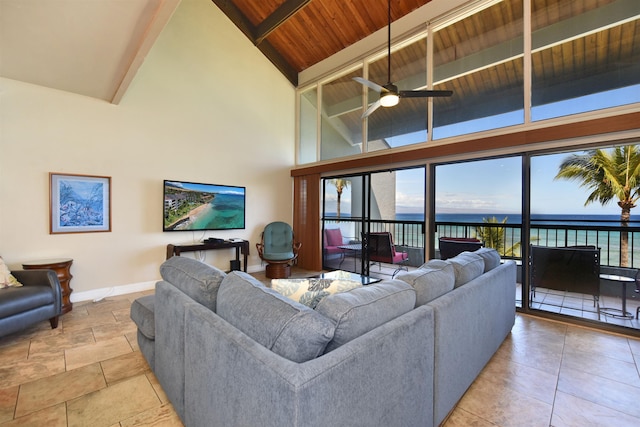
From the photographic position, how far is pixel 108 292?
3.80 metres

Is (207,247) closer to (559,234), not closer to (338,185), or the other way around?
(338,185)

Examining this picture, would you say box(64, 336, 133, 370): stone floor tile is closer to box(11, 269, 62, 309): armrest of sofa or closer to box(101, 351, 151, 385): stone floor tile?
box(101, 351, 151, 385): stone floor tile

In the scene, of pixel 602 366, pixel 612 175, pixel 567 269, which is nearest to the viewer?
pixel 602 366

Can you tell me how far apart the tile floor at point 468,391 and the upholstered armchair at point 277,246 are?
2383 mm

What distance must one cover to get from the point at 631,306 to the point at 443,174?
8.22ft

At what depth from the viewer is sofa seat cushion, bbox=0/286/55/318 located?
2301mm

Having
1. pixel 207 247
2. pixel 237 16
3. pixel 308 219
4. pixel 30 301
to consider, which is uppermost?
pixel 237 16

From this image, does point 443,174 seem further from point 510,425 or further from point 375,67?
point 510,425

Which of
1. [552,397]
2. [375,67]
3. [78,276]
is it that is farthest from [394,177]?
[78,276]

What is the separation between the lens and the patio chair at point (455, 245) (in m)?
3.70

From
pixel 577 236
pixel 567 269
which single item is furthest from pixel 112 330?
pixel 577 236

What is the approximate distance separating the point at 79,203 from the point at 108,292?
1.27 meters

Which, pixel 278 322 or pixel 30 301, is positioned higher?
pixel 278 322

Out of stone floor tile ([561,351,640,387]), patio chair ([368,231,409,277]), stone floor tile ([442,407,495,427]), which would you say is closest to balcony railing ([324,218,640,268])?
patio chair ([368,231,409,277])
